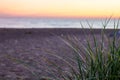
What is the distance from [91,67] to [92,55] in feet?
0.46

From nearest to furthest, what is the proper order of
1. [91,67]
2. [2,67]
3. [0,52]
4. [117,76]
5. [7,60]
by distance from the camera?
[117,76] < [91,67] < [2,67] < [7,60] < [0,52]

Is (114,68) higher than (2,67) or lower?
higher

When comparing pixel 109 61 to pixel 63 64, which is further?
pixel 63 64

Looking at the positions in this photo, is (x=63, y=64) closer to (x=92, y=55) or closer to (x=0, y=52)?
(x=0, y=52)

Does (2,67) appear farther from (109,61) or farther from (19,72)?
(109,61)

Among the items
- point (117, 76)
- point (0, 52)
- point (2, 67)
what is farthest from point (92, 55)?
point (0, 52)

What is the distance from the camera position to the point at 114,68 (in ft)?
14.9

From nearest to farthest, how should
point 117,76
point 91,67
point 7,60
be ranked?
point 117,76 → point 91,67 → point 7,60

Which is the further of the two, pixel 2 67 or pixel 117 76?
pixel 2 67

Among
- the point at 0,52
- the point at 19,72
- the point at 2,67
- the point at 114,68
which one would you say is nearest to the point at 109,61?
the point at 114,68

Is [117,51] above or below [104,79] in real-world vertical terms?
above

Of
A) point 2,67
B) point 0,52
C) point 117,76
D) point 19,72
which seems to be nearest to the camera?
point 117,76

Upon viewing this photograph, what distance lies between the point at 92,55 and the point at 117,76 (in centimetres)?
45

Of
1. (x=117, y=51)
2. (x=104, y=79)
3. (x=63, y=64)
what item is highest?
(x=117, y=51)
